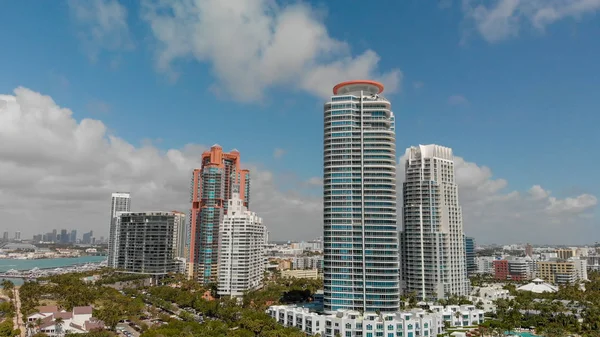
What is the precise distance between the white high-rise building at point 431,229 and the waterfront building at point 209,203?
2588 inches

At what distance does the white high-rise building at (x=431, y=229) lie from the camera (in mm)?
105188

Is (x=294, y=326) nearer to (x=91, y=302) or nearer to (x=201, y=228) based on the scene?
(x=91, y=302)

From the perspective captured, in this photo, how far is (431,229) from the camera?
107 m

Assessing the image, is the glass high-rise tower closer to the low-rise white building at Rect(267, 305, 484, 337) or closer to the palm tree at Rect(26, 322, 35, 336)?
the low-rise white building at Rect(267, 305, 484, 337)

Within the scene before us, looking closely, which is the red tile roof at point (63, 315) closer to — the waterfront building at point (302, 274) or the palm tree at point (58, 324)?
the palm tree at point (58, 324)

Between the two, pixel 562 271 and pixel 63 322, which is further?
pixel 562 271

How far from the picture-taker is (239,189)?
164 meters

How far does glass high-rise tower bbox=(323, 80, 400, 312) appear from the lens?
8125 cm

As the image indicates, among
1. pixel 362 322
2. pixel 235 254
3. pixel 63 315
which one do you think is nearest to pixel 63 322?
pixel 63 315

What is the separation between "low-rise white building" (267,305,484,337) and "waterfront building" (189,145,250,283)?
205 feet

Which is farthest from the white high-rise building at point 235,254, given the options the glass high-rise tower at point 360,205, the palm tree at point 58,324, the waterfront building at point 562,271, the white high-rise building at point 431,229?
the waterfront building at point 562,271

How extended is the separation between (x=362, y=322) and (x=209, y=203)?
289 ft

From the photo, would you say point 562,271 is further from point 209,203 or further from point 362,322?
point 209,203

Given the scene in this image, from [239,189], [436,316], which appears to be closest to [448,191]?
[436,316]
